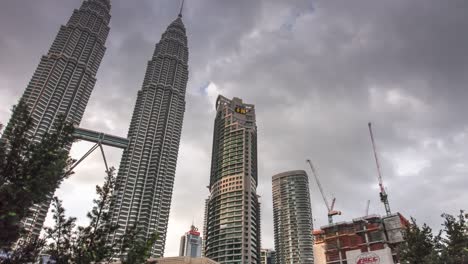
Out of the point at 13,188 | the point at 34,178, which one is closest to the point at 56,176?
the point at 34,178

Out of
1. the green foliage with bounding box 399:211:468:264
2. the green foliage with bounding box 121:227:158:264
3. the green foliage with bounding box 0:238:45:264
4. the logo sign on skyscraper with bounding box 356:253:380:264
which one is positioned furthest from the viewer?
the logo sign on skyscraper with bounding box 356:253:380:264

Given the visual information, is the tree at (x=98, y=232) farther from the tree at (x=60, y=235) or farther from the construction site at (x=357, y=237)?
the construction site at (x=357, y=237)

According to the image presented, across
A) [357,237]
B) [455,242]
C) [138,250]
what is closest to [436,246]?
[455,242]

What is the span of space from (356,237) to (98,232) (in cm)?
14342

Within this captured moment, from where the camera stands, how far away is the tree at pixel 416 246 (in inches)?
1649

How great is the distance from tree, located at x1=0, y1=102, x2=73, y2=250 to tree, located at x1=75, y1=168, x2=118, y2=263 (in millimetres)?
3089

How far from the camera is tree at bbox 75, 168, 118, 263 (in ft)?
69.4

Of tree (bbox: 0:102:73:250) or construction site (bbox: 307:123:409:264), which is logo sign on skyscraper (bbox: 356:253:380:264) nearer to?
construction site (bbox: 307:123:409:264)

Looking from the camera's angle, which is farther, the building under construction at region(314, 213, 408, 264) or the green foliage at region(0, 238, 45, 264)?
the building under construction at region(314, 213, 408, 264)

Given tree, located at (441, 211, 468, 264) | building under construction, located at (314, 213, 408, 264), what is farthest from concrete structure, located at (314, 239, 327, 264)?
tree, located at (441, 211, 468, 264)

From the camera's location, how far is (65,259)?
20516 mm

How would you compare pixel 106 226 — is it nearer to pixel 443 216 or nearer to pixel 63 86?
pixel 443 216

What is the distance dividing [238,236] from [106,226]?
172 metres

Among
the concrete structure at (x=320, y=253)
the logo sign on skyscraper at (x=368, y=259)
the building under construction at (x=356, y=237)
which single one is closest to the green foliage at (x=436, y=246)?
the logo sign on skyscraper at (x=368, y=259)
